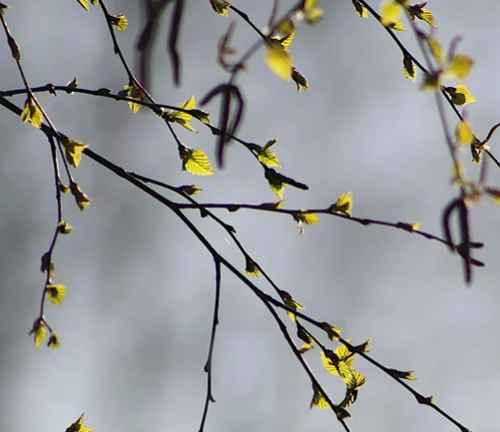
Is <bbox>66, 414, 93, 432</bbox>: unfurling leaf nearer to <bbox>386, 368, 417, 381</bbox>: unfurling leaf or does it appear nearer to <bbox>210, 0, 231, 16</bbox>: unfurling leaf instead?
<bbox>386, 368, 417, 381</bbox>: unfurling leaf

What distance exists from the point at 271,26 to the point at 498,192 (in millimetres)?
159

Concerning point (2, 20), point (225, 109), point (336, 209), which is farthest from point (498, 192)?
point (2, 20)

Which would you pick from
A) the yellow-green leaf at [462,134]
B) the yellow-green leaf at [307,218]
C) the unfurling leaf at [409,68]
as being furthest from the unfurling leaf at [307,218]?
the yellow-green leaf at [462,134]

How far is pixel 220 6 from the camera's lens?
905mm

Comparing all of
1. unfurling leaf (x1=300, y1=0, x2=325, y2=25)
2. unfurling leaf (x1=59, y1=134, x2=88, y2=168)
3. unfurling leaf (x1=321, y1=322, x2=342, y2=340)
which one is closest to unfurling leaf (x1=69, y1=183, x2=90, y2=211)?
unfurling leaf (x1=59, y1=134, x2=88, y2=168)

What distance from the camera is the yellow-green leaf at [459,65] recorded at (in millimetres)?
420

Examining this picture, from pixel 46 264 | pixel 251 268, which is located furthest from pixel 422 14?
pixel 46 264

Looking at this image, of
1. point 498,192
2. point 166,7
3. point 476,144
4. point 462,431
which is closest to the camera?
point 166,7

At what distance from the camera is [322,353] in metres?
0.81

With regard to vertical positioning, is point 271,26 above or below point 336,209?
below

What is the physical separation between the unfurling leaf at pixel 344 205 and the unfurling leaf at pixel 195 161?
15 cm

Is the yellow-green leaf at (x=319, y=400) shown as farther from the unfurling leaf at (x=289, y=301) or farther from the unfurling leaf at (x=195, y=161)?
the unfurling leaf at (x=195, y=161)

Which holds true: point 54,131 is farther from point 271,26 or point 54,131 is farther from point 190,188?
point 271,26

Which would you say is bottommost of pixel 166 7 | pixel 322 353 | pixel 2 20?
pixel 166 7
